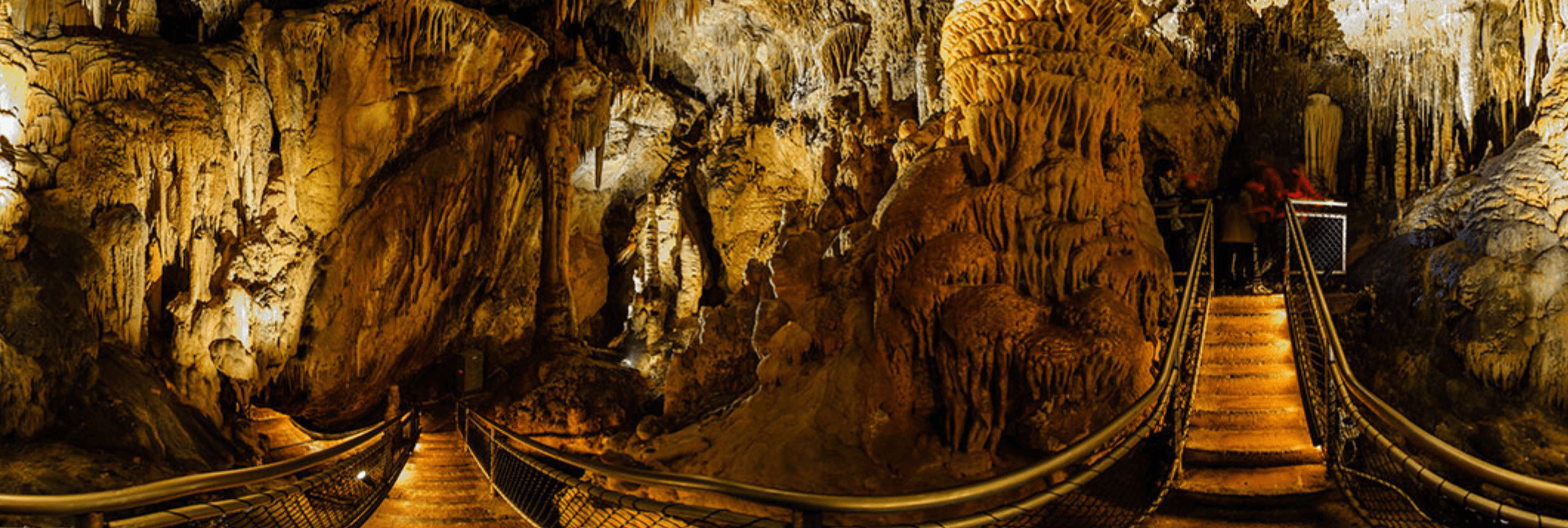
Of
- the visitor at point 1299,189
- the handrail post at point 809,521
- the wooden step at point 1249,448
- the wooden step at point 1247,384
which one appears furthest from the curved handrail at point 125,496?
the visitor at point 1299,189

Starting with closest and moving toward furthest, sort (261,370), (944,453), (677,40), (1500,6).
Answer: (944,453) → (261,370) → (1500,6) → (677,40)

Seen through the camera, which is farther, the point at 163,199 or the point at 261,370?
the point at 261,370

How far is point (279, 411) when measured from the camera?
11344 millimetres

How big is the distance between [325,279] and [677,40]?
21.1 feet

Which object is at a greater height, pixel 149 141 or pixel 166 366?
pixel 149 141

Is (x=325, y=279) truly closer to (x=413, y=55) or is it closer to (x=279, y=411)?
(x=279, y=411)

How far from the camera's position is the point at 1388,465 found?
4.44 metres

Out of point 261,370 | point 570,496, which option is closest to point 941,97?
point 570,496

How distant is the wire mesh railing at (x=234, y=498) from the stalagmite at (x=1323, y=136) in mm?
13049

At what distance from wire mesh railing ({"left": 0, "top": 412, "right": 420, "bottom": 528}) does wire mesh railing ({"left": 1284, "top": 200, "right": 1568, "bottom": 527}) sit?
13.2 ft

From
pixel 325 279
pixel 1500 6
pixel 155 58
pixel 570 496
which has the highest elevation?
pixel 1500 6

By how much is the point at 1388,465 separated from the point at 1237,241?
24.7 feet

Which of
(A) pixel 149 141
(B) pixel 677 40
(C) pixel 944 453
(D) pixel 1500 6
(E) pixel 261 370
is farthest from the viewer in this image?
(B) pixel 677 40

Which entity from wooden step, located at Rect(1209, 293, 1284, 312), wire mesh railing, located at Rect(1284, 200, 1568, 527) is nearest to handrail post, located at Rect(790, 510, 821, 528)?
wire mesh railing, located at Rect(1284, 200, 1568, 527)
